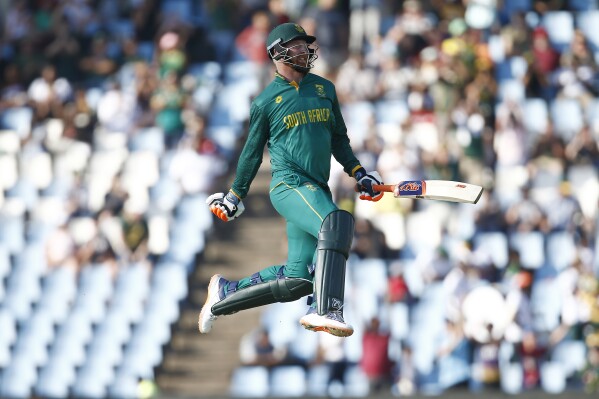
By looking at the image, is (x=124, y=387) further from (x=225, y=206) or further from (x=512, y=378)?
(x=225, y=206)

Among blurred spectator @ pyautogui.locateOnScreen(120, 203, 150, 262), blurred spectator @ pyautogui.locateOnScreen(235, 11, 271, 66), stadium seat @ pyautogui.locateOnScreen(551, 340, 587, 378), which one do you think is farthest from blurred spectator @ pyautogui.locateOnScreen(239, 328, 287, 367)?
blurred spectator @ pyautogui.locateOnScreen(235, 11, 271, 66)

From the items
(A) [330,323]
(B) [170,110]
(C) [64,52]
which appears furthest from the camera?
(C) [64,52]

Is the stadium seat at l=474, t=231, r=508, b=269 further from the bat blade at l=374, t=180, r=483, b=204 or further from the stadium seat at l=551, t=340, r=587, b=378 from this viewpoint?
the bat blade at l=374, t=180, r=483, b=204

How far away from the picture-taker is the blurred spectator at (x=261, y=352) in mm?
16406

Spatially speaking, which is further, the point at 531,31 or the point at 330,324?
the point at 531,31

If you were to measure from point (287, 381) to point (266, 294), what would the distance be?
6.73 m

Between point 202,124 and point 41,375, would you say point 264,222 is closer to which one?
point 202,124

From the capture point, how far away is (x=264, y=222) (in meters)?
18.2

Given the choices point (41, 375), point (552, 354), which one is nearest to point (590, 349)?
point (552, 354)

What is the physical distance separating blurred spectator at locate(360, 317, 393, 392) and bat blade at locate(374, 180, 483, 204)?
6552mm

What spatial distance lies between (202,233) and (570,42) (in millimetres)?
5817

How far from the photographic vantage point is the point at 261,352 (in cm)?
1650

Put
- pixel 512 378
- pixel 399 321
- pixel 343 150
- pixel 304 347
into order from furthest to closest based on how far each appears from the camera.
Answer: pixel 304 347 < pixel 399 321 < pixel 512 378 < pixel 343 150

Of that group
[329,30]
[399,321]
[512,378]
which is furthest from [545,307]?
[329,30]
